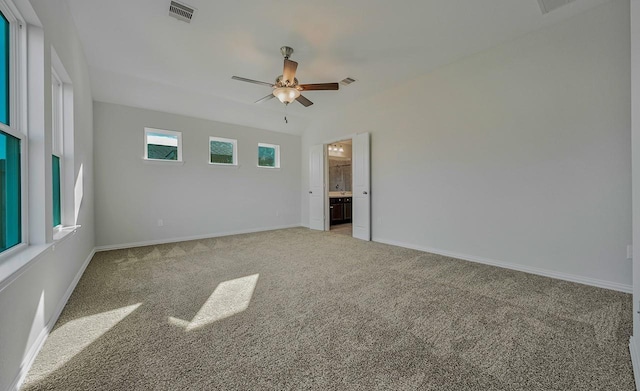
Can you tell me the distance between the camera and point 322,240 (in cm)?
488

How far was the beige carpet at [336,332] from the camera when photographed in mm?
1328

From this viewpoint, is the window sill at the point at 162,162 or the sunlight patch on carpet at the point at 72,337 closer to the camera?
the sunlight patch on carpet at the point at 72,337

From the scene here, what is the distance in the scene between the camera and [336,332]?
1750 millimetres

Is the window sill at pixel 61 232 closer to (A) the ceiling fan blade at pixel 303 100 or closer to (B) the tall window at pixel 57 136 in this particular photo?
(B) the tall window at pixel 57 136

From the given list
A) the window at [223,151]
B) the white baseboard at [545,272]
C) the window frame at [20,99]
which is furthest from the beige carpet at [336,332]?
the window at [223,151]

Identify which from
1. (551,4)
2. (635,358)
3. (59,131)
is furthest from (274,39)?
(635,358)

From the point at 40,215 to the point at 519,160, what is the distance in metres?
4.57

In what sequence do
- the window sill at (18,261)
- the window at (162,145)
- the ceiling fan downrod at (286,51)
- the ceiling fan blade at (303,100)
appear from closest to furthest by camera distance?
the window sill at (18,261)
the ceiling fan downrod at (286,51)
the ceiling fan blade at (303,100)
the window at (162,145)

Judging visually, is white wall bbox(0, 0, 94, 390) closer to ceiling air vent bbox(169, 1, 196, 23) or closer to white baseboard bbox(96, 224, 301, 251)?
ceiling air vent bbox(169, 1, 196, 23)

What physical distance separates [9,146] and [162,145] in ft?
11.7

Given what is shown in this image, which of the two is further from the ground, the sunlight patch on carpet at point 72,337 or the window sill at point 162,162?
the window sill at point 162,162

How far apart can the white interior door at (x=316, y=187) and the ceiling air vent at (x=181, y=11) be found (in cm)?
373

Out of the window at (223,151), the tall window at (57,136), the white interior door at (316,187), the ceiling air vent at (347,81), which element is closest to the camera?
the tall window at (57,136)

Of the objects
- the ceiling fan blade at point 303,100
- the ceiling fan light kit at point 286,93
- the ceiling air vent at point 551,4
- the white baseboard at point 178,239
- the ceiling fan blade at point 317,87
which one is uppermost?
the ceiling air vent at point 551,4
